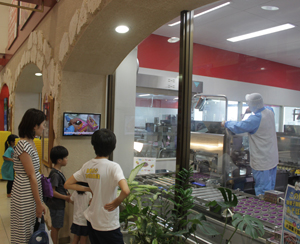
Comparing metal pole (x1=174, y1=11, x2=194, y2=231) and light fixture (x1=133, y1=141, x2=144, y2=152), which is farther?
light fixture (x1=133, y1=141, x2=144, y2=152)

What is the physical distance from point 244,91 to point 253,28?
0.37 m

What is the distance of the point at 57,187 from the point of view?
264 centimetres

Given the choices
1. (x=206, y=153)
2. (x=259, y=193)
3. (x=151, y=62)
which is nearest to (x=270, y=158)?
(x=259, y=193)

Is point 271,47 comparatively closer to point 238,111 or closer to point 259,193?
point 238,111

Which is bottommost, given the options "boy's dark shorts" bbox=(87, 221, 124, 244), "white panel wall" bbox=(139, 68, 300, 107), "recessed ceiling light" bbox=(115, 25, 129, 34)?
"boy's dark shorts" bbox=(87, 221, 124, 244)

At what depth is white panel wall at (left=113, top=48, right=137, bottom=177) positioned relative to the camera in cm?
338

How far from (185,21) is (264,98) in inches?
34.9

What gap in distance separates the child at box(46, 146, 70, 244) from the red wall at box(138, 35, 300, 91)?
1.26m

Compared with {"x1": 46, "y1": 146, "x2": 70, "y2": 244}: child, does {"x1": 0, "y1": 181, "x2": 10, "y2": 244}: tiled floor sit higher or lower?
lower

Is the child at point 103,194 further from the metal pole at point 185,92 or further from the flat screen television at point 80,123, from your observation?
the flat screen television at point 80,123

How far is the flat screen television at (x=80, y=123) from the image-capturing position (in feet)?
10.0

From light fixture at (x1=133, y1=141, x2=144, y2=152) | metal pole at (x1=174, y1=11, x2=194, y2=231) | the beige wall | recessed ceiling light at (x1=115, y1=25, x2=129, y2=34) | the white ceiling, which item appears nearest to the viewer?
the white ceiling

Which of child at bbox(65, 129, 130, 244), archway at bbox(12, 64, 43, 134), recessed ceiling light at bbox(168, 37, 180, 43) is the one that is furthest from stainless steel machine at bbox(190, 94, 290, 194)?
archway at bbox(12, 64, 43, 134)

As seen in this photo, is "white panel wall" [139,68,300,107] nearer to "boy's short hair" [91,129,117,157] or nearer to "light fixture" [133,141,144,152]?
"boy's short hair" [91,129,117,157]
